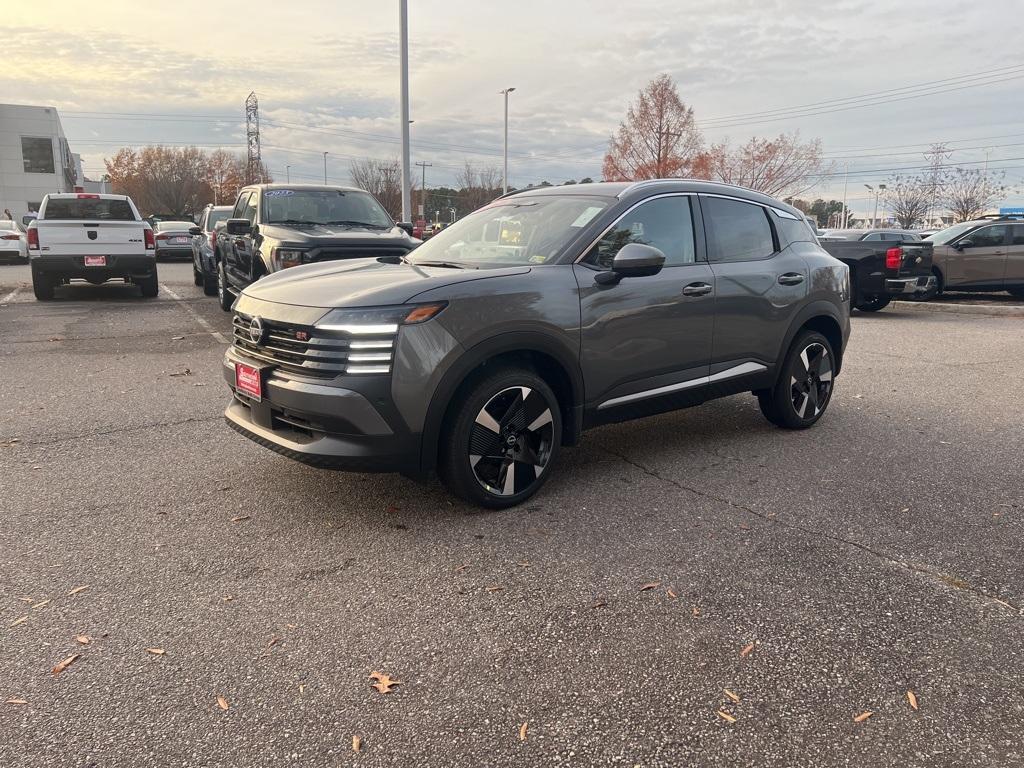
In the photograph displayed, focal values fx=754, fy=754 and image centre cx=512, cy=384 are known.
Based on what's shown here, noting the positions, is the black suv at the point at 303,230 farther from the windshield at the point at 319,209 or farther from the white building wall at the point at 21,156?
the white building wall at the point at 21,156

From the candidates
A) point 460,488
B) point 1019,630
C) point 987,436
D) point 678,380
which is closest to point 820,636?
point 1019,630

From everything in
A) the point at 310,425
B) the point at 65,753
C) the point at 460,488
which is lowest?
the point at 65,753

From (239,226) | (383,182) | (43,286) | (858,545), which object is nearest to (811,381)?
(858,545)

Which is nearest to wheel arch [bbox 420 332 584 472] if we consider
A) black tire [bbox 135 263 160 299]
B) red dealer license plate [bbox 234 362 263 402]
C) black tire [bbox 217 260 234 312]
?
red dealer license plate [bbox 234 362 263 402]

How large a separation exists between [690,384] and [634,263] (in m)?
1.10

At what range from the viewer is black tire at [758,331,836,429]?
5.53 metres

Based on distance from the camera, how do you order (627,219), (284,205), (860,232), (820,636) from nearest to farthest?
(820,636) → (627,219) → (284,205) → (860,232)

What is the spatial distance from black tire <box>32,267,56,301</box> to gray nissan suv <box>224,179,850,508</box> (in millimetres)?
10587

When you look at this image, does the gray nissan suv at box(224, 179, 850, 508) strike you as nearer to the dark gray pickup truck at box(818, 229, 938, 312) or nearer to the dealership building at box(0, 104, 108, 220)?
the dark gray pickup truck at box(818, 229, 938, 312)

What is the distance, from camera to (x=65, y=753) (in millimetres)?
2174

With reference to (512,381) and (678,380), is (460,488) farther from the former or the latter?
(678,380)

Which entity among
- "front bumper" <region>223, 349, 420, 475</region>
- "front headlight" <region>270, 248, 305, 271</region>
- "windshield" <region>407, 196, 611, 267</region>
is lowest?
"front bumper" <region>223, 349, 420, 475</region>

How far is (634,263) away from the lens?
13.4 ft

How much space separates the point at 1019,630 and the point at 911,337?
8889 millimetres
